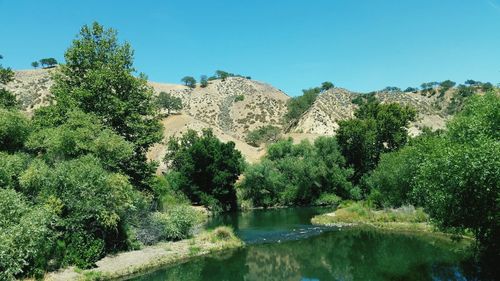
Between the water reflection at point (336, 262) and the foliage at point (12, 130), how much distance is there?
15505 millimetres

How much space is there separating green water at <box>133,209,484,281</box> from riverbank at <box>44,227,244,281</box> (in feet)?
3.74

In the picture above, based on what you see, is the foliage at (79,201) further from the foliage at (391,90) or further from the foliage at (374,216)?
the foliage at (391,90)

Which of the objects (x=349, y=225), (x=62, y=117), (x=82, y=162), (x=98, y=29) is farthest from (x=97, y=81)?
(x=349, y=225)

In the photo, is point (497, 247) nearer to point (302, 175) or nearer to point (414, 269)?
point (414, 269)

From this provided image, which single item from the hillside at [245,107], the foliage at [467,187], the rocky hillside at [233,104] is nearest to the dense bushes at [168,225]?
the foliage at [467,187]

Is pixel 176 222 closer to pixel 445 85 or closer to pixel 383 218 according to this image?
pixel 383 218

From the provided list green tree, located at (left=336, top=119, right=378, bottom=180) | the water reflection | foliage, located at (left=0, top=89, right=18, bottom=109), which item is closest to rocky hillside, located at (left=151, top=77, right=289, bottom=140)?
green tree, located at (left=336, top=119, right=378, bottom=180)

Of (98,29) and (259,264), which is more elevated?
(98,29)

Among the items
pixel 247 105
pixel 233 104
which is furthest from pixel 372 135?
pixel 233 104

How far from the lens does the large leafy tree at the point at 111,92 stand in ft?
139

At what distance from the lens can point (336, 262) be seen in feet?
109

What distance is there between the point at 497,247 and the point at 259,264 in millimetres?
16576

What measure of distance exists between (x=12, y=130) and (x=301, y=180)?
162ft

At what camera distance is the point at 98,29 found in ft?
151
